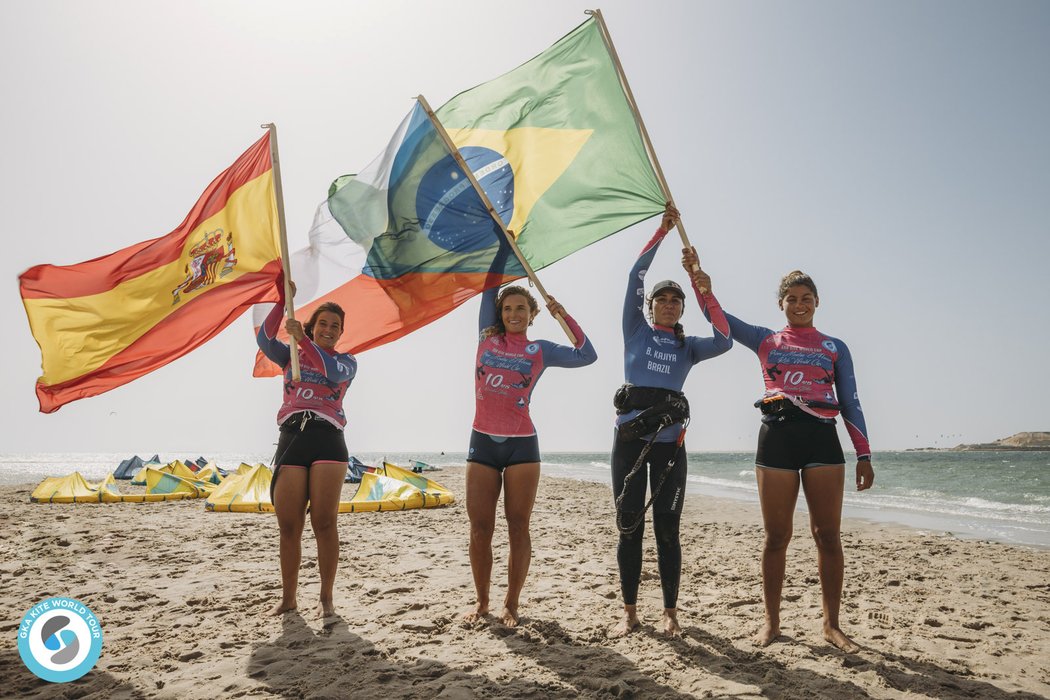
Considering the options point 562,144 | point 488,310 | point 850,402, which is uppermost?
point 562,144

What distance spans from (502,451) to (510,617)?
3.79 feet

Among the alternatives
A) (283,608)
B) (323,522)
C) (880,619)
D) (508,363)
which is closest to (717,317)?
(508,363)

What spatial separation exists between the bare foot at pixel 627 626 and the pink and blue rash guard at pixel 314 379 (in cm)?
244

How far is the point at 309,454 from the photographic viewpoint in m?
4.22

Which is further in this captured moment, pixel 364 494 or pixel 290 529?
pixel 364 494

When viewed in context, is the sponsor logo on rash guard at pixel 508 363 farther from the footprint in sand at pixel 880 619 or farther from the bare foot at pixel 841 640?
the footprint in sand at pixel 880 619

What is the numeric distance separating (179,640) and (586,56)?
5.38 meters

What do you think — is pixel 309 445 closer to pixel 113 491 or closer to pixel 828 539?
pixel 828 539

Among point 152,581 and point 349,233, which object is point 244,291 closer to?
point 349,233

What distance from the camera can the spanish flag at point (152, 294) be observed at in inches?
185

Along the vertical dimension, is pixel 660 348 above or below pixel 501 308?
below

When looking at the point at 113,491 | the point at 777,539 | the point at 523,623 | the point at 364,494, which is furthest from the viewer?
the point at 113,491

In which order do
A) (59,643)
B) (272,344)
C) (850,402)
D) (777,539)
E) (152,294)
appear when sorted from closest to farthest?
(59,643) → (777,539) → (850,402) → (272,344) → (152,294)

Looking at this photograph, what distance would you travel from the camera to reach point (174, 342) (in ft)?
15.7
